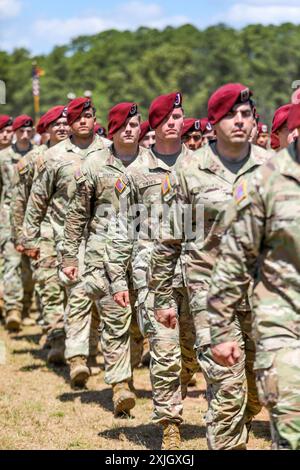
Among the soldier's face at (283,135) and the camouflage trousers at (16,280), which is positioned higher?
the soldier's face at (283,135)

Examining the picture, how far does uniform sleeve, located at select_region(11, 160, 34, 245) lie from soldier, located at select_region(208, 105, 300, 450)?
22.3ft

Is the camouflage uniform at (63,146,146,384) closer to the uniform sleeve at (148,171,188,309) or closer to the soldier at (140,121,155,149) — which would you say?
the uniform sleeve at (148,171,188,309)

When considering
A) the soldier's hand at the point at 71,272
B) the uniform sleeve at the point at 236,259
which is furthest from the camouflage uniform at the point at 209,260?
the soldier's hand at the point at 71,272

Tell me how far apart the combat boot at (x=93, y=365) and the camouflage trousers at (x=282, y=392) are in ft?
17.9

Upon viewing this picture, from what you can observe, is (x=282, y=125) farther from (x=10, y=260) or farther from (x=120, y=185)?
(x=10, y=260)

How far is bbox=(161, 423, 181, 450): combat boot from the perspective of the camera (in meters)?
6.62

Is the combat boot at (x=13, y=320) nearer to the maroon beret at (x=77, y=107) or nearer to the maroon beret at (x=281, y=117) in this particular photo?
the maroon beret at (x=77, y=107)

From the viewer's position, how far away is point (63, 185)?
9.81 metres

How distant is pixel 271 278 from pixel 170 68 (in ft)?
277

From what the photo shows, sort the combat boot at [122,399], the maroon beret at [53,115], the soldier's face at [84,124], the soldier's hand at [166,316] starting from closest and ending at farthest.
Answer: the soldier's hand at [166,316] < the combat boot at [122,399] < the soldier's face at [84,124] < the maroon beret at [53,115]

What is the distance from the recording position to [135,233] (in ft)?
25.0

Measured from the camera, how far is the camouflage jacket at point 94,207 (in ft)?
26.7

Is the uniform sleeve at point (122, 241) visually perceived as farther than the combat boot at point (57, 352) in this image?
No

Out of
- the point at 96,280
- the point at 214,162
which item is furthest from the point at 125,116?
the point at 214,162
